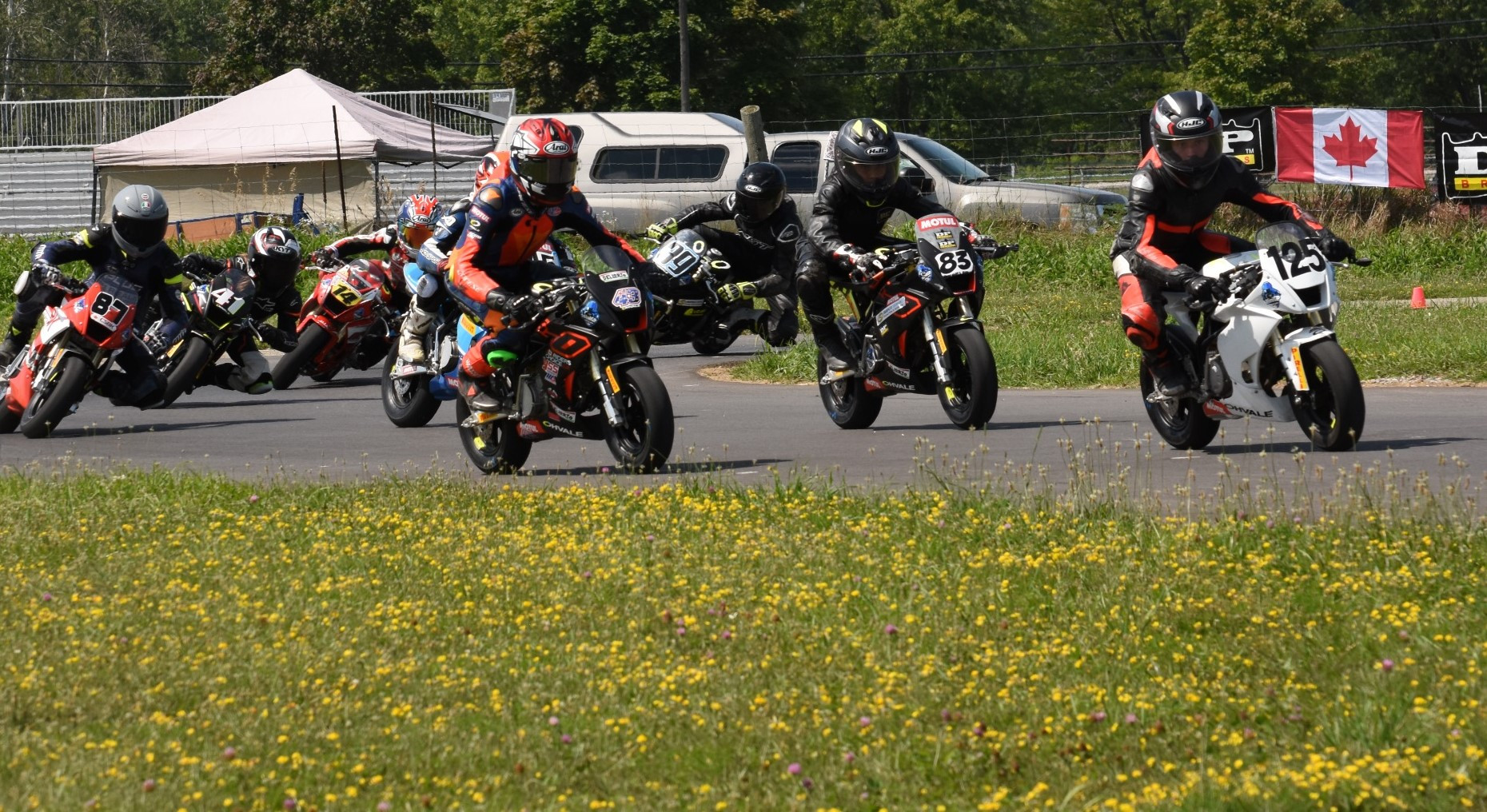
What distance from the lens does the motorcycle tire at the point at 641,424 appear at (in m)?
9.48

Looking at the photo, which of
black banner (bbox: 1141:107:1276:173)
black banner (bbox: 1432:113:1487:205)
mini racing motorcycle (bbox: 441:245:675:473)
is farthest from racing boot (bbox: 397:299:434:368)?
black banner (bbox: 1432:113:1487:205)

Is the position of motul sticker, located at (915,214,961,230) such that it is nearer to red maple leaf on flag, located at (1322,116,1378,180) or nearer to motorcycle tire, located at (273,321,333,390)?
motorcycle tire, located at (273,321,333,390)

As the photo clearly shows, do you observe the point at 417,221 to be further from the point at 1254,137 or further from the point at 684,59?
the point at 684,59

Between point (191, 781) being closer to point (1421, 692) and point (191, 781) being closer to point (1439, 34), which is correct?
point (1421, 692)

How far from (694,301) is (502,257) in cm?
705

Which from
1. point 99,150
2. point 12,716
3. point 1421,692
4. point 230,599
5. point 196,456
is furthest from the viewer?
point 99,150

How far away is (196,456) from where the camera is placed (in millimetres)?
12039

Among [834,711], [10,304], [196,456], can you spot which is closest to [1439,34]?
[10,304]

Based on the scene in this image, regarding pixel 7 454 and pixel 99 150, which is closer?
pixel 7 454

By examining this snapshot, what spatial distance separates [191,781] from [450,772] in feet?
1.92

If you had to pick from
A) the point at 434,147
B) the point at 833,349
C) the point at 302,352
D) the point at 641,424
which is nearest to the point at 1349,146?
the point at 434,147

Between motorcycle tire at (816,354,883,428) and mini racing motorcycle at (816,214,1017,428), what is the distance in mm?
190

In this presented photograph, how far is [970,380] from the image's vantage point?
11.3 metres

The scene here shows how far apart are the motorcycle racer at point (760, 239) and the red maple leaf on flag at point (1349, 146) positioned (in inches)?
426
